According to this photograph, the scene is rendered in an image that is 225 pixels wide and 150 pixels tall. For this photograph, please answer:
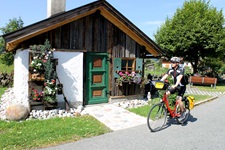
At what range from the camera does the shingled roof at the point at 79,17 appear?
7438mm

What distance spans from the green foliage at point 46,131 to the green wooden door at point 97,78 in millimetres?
Result: 2422

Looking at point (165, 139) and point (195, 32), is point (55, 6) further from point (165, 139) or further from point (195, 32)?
point (195, 32)

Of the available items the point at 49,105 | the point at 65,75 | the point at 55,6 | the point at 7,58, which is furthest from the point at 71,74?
the point at 7,58

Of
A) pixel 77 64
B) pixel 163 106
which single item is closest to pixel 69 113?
pixel 77 64

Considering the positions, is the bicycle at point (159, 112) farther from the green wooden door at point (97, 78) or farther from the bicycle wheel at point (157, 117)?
the green wooden door at point (97, 78)

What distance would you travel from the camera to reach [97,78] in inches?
380

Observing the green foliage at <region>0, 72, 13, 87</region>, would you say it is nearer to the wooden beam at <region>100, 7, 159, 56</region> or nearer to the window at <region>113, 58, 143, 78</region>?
the window at <region>113, 58, 143, 78</region>

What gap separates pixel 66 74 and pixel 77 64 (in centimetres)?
64

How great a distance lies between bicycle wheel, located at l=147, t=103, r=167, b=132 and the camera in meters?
6.12

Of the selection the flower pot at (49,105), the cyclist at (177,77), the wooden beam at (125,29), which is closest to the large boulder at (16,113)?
the flower pot at (49,105)

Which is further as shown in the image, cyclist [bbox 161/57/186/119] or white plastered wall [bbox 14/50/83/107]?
white plastered wall [bbox 14/50/83/107]

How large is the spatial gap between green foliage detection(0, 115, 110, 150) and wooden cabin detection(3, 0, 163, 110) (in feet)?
6.08

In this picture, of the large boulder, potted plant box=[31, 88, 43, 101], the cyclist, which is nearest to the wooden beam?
the cyclist

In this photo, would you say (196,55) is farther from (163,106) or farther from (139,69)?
(163,106)
